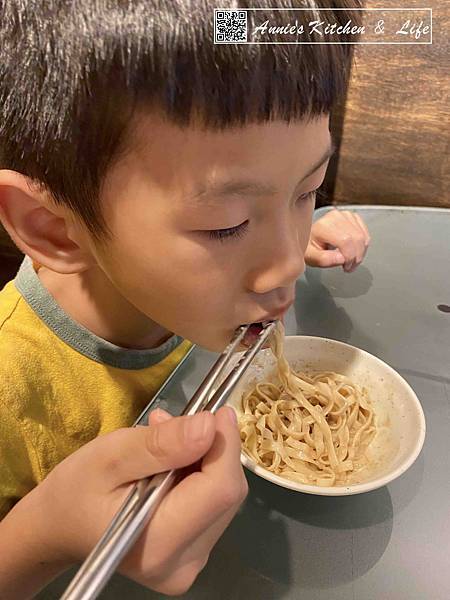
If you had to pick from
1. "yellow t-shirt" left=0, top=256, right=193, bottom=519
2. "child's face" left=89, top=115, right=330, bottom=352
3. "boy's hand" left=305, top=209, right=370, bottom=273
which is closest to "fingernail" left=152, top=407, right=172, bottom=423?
"child's face" left=89, top=115, right=330, bottom=352

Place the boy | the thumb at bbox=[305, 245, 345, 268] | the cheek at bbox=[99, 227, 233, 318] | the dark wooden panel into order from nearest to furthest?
the boy → the cheek at bbox=[99, 227, 233, 318] → the thumb at bbox=[305, 245, 345, 268] → the dark wooden panel

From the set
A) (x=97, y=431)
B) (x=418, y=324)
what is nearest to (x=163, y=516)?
(x=97, y=431)

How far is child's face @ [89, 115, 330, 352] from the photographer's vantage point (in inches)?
22.4

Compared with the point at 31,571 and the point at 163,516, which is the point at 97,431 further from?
the point at 163,516

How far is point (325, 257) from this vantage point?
1134 mm

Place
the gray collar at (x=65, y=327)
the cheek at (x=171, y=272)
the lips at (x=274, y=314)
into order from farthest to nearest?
1. the gray collar at (x=65, y=327)
2. the lips at (x=274, y=314)
3. the cheek at (x=171, y=272)

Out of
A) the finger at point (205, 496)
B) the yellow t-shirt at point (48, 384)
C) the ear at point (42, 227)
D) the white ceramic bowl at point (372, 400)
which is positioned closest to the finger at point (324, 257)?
Result: the white ceramic bowl at point (372, 400)

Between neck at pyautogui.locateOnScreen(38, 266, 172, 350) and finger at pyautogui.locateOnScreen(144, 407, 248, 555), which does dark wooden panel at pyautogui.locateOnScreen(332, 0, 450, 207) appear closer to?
neck at pyautogui.locateOnScreen(38, 266, 172, 350)

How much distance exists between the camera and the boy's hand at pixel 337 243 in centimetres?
113

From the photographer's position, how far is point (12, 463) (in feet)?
2.69

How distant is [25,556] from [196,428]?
11.5 inches

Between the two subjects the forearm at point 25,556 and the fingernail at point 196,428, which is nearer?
the fingernail at point 196,428

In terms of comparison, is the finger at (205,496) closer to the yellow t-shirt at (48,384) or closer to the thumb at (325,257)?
the yellow t-shirt at (48,384)

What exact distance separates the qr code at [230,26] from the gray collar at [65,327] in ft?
1.49
